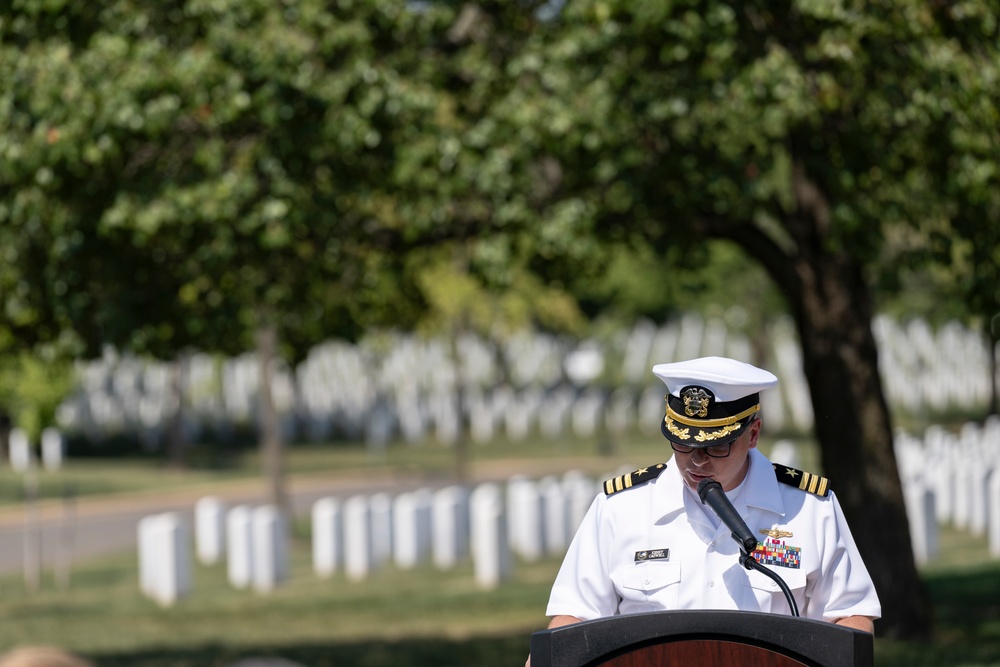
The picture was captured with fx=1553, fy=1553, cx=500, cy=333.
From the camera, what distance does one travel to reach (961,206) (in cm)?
1010

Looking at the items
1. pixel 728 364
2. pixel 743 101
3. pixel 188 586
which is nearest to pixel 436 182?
pixel 743 101

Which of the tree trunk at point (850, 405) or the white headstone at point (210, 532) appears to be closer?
the tree trunk at point (850, 405)

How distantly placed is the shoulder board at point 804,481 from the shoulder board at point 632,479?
32cm

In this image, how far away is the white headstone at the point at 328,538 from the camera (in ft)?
63.6

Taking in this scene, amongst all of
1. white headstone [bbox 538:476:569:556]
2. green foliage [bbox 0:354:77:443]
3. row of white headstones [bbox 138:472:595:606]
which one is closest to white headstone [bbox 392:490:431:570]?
row of white headstones [bbox 138:472:595:606]

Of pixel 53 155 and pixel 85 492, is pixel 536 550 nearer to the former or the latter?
pixel 53 155

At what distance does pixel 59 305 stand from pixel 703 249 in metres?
5.03

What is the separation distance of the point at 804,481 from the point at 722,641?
2.94 feet

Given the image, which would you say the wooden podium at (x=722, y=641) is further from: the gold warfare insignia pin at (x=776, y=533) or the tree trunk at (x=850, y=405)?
the tree trunk at (x=850, y=405)

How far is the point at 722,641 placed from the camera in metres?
3.34

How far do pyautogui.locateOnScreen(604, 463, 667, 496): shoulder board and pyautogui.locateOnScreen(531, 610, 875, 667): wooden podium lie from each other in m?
0.74

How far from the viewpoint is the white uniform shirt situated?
13.1 ft

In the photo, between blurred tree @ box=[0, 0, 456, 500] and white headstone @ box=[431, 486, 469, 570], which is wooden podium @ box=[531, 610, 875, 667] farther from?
white headstone @ box=[431, 486, 469, 570]

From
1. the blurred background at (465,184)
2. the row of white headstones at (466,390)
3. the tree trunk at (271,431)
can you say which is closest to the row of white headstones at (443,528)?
the tree trunk at (271,431)
